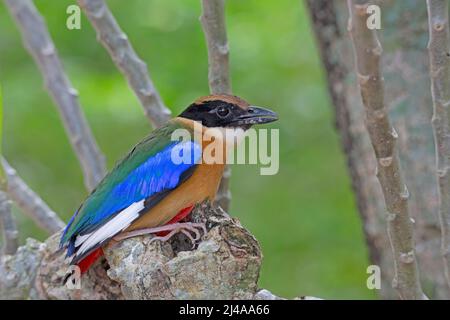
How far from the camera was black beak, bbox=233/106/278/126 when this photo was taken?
14.1 ft

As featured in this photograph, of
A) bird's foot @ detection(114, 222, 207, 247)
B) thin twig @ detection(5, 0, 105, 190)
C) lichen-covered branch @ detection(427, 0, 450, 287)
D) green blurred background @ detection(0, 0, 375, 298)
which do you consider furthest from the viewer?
green blurred background @ detection(0, 0, 375, 298)

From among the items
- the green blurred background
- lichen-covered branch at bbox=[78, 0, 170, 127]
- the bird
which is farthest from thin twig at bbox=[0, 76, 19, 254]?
the green blurred background

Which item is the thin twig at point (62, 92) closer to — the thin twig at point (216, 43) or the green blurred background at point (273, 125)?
the thin twig at point (216, 43)

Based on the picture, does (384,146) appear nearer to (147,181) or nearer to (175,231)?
(175,231)

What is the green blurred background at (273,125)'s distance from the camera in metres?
6.86

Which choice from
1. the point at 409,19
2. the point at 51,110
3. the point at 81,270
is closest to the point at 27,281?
the point at 81,270

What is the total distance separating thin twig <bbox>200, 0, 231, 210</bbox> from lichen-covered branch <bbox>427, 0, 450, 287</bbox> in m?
1.00

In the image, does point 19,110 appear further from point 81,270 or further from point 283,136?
point 81,270

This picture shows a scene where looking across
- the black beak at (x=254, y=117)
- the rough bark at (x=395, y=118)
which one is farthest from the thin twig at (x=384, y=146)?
the rough bark at (x=395, y=118)

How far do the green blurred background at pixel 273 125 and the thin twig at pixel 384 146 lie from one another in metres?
2.89

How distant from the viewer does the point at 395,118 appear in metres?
5.17

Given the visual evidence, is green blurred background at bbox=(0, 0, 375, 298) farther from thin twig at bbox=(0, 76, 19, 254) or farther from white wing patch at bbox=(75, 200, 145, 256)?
white wing patch at bbox=(75, 200, 145, 256)

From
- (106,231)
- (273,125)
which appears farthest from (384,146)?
(273,125)

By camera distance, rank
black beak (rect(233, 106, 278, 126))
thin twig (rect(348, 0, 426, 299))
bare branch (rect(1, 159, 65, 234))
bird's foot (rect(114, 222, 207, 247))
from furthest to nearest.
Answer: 1. bare branch (rect(1, 159, 65, 234))
2. black beak (rect(233, 106, 278, 126))
3. bird's foot (rect(114, 222, 207, 247))
4. thin twig (rect(348, 0, 426, 299))
